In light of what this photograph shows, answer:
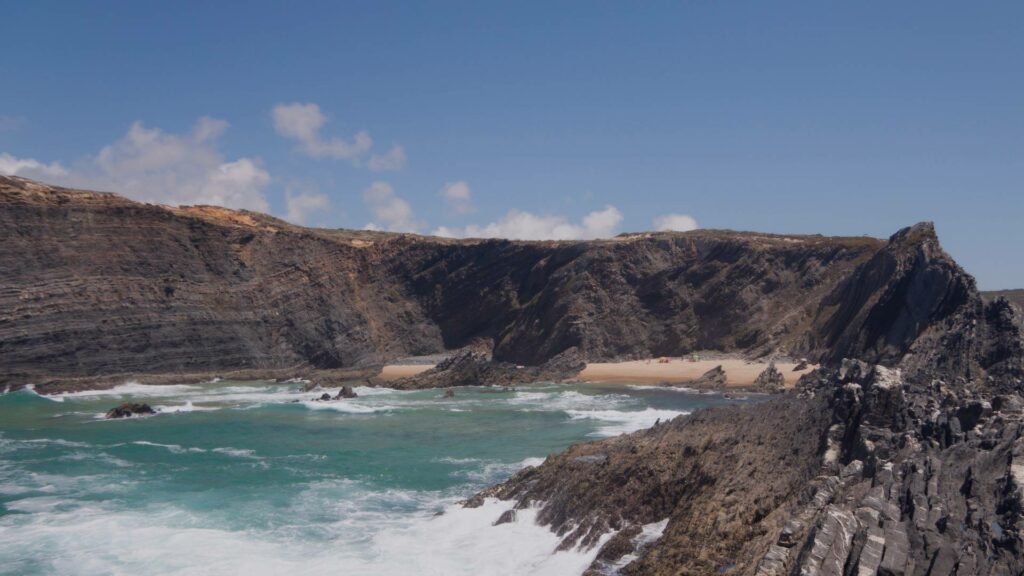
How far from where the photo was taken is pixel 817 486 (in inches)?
406

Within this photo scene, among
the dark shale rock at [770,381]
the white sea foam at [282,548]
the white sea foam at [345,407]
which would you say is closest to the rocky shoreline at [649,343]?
the white sea foam at [282,548]

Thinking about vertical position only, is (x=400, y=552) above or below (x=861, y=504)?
below

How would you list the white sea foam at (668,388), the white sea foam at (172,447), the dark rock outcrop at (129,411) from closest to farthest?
the white sea foam at (172,447) < the dark rock outcrop at (129,411) < the white sea foam at (668,388)

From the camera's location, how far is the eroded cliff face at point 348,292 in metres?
47.1

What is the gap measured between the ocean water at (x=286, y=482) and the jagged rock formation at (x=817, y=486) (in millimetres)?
1400

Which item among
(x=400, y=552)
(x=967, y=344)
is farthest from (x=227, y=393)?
(x=967, y=344)

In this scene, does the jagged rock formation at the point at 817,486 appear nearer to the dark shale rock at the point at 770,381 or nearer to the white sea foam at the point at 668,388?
the dark shale rock at the point at 770,381

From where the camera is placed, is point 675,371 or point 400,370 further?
point 400,370

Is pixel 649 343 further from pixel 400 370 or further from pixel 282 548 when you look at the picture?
pixel 282 548

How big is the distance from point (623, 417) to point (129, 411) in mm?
22394

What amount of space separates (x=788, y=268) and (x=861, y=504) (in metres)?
50.1

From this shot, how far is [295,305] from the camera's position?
58.2 m

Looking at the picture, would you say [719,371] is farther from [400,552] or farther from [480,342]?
[400,552]

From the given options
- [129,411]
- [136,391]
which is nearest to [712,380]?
[129,411]
